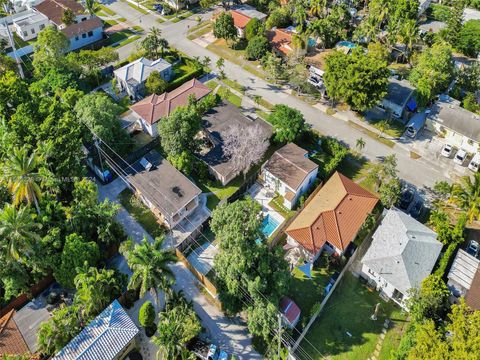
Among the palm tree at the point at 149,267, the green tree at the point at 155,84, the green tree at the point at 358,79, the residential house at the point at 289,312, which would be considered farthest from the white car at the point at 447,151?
the green tree at the point at 155,84

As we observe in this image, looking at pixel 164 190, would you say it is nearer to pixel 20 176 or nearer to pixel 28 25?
pixel 20 176

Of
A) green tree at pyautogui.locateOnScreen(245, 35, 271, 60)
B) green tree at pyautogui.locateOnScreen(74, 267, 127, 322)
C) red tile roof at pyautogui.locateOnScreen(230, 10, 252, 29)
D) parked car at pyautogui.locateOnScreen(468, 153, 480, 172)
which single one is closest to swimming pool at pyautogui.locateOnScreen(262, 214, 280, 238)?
green tree at pyautogui.locateOnScreen(74, 267, 127, 322)

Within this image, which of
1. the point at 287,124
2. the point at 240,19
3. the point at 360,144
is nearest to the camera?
the point at 287,124

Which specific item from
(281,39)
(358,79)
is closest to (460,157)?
(358,79)

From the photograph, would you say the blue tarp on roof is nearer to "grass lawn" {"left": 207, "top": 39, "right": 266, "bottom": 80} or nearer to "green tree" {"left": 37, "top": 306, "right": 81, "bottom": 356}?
"green tree" {"left": 37, "top": 306, "right": 81, "bottom": 356}

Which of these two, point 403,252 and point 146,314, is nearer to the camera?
point 146,314

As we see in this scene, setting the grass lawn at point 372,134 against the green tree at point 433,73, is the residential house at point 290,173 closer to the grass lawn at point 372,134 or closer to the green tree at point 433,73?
the grass lawn at point 372,134

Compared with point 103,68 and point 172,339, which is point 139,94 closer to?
point 103,68
